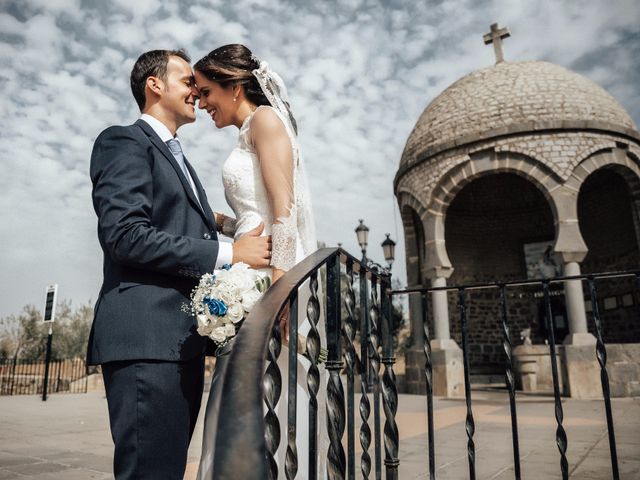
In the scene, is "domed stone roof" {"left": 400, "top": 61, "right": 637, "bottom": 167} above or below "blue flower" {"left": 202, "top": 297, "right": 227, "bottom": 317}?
above

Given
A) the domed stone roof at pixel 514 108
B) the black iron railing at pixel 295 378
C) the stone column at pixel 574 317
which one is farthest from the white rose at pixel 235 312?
the domed stone roof at pixel 514 108

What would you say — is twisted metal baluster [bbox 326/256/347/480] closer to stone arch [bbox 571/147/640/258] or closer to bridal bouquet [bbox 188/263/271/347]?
bridal bouquet [bbox 188/263/271/347]

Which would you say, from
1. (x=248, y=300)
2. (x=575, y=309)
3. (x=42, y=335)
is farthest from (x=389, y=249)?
(x=42, y=335)

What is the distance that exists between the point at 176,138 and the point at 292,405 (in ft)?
4.09

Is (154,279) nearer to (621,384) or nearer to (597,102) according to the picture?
(621,384)

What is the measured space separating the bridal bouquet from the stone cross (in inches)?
561

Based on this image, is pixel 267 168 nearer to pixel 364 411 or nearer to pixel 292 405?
pixel 292 405

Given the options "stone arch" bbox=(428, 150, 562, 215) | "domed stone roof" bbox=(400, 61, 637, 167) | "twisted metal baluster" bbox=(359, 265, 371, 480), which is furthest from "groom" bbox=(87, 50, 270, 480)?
"domed stone roof" bbox=(400, 61, 637, 167)

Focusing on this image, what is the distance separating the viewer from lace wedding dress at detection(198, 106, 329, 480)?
185cm

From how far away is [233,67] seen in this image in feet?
7.16

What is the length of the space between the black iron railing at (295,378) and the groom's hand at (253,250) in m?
0.17

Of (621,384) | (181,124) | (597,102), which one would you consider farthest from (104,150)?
(597,102)

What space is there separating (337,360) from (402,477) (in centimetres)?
220

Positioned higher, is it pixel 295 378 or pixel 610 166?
pixel 610 166
